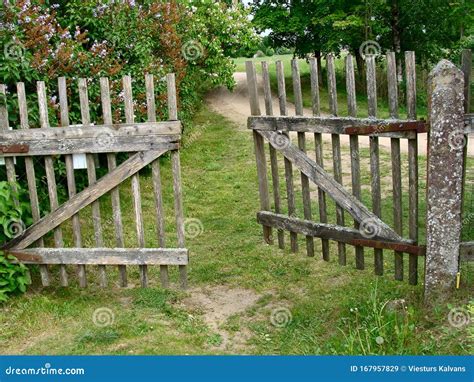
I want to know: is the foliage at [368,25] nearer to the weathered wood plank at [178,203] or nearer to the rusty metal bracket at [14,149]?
the weathered wood plank at [178,203]

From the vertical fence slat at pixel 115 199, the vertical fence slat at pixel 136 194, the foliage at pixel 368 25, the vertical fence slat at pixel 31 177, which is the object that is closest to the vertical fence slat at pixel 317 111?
the vertical fence slat at pixel 136 194

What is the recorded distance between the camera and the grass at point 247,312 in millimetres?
5516

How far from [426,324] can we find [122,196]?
21.1 ft

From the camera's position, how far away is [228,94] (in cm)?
2248

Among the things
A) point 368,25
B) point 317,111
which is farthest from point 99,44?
point 368,25

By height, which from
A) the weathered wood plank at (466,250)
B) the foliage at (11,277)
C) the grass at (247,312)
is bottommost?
the grass at (247,312)

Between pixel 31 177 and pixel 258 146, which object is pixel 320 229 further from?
pixel 31 177

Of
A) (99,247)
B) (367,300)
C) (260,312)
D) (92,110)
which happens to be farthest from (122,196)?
(367,300)

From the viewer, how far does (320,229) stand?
22.3 ft

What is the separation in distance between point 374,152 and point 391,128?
1.16ft

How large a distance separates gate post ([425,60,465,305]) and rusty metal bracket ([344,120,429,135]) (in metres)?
0.12

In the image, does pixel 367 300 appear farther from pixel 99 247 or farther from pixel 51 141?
pixel 51 141

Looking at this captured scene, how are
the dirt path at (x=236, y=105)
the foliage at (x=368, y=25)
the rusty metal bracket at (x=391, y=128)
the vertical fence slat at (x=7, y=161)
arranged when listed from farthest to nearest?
the foliage at (x=368, y=25)
the dirt path at (x=236, y=105)
the vertical fence slat at (x=7, y=161)
the rusty metal bracket at (x=391, y=128)

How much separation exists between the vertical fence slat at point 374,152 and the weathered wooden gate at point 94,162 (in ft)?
6.40
